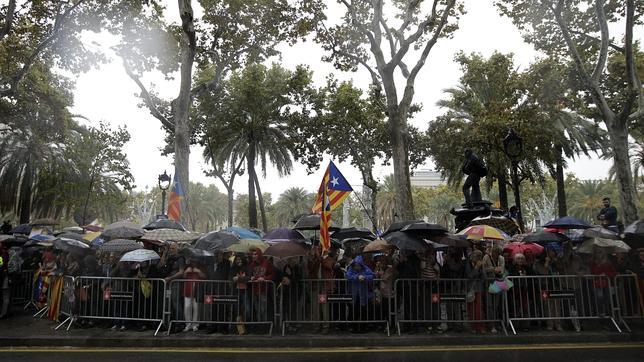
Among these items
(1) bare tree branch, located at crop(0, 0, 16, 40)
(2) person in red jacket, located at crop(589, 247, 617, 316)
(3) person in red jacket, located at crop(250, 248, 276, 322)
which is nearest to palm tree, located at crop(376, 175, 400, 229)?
(1) bare tree branch, located at crop(0, 0, 16, 40)

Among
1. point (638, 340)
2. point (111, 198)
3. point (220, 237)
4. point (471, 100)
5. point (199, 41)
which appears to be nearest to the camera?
point (638, 340)

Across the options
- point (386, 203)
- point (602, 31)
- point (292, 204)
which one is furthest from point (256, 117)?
point (292, 204)

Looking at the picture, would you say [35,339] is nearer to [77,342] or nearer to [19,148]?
[77,342]

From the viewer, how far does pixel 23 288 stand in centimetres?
1208

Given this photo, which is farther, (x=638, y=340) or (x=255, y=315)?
(x=255, y=315)

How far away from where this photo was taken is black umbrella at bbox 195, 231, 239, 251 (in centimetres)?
906

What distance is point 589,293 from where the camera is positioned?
864cm

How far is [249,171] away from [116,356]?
23.9 meters

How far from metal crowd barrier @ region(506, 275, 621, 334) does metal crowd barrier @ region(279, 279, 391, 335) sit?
8.10 feet

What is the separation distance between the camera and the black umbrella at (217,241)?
29.7 feet

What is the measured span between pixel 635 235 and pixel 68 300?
1166cm

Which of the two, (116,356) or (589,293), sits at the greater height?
(589,293)

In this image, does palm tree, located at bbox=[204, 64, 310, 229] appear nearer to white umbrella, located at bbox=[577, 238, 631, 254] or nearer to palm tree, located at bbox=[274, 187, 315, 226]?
white umbrella, located at bbox=[577, 238, 631, 254]

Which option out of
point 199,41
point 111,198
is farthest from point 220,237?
point 111,198
